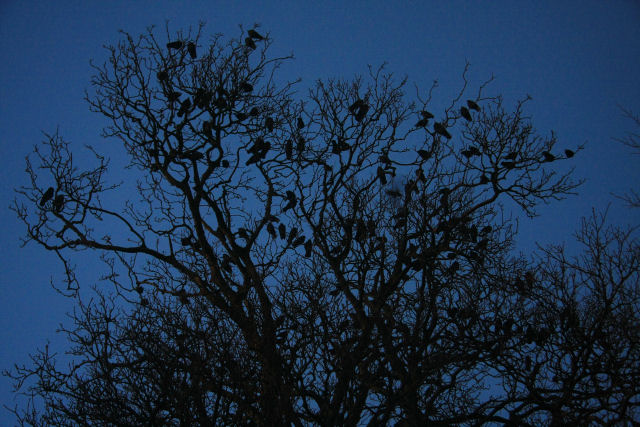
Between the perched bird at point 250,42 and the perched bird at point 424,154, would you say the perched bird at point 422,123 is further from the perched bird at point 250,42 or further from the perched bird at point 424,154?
the perched bird at point 250,42

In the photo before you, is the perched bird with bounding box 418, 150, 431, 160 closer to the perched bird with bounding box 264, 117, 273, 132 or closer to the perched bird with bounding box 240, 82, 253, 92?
the perched bird with bounding box 264, 117, 273, 132

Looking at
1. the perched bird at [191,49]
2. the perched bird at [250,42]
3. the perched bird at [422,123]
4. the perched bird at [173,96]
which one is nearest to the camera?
the perched bird at [422,123]

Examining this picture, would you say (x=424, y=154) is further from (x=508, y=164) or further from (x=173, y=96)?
(x=173, y=96)

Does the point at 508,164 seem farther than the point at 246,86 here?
No

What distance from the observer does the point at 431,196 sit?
773 cm

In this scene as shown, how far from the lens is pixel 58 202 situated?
7.61m

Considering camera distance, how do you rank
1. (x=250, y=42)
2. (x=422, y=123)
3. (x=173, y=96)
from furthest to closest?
1. (x=250, y=42)
2. (x=173, y=96)
3. (x=422, y=123)

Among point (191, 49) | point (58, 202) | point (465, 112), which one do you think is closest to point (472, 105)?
point (465, 112)

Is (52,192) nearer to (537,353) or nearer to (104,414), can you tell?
(104,414)

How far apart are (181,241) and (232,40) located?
11.5ft

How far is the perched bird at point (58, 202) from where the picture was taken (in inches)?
299

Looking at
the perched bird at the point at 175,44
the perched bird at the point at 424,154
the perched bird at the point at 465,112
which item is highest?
the perched bird at the point at 175,44

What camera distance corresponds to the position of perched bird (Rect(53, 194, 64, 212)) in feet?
24.9

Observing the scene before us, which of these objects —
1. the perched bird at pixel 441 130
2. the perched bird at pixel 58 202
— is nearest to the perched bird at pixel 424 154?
the perched bird at pixel 441 130
